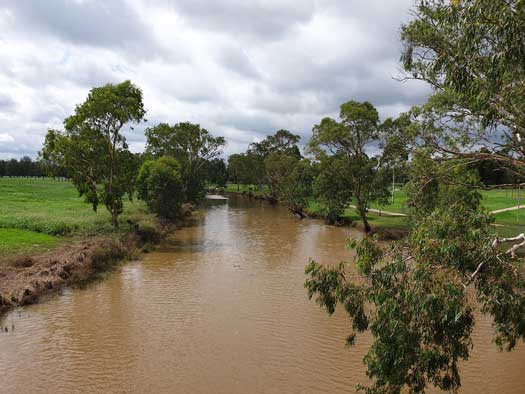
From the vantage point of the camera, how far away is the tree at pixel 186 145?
5382 centimetres

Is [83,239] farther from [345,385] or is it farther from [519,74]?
[519,74]

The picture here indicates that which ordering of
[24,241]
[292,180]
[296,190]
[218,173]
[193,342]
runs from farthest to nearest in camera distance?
[218,173], [292,180], [296,190], [24,241], [193,342]

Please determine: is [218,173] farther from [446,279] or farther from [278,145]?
[446,279]

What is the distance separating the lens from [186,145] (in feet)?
186

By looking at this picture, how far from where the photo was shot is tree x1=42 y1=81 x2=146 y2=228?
25.4 metres

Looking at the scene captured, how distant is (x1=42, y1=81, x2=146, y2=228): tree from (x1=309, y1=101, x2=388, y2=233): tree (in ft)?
48.1

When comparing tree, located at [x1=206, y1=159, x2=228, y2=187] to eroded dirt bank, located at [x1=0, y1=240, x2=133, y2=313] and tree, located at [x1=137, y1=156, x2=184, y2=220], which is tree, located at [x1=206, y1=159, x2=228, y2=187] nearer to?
tree, located at [x1=137, y1=156, x2=184, y2=220]

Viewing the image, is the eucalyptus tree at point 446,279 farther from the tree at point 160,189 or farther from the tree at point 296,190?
the tree at point 296,190

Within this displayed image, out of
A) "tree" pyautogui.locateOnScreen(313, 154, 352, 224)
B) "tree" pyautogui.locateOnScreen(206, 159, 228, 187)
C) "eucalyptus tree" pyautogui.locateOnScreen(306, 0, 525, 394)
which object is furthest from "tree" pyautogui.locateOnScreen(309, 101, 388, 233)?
"tree" pyautogui.locateOnScreen(206, 159, 228, 187)


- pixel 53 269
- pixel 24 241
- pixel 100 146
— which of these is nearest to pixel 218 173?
pixel 100 146

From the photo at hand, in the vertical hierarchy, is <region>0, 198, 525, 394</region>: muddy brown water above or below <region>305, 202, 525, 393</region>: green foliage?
below

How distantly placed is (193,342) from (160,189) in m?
23.5

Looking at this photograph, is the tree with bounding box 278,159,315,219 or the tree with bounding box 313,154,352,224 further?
the tree with bounding box 278,159,315,219

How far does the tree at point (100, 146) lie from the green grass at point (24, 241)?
14.7ft
